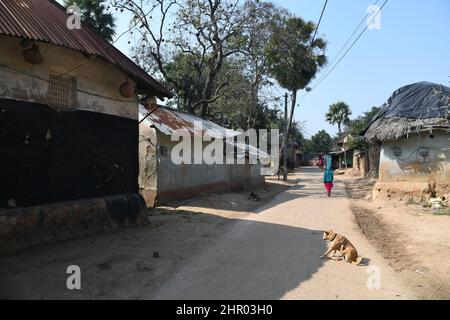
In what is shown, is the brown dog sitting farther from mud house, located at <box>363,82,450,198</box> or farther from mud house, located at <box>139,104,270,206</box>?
mud house, located at <box>363,82,450,198</box>

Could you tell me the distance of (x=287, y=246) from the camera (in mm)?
9508

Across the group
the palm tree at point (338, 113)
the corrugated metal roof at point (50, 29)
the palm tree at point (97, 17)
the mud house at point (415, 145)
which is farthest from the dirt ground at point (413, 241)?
the palm tree at point (338, 113)

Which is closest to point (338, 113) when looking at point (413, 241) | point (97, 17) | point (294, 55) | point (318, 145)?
point (318, 145)

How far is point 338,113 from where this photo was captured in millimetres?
71875

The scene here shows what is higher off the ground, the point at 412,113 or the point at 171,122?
→ the point at 412,113

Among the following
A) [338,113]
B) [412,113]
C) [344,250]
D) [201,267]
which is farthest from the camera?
[338,113]

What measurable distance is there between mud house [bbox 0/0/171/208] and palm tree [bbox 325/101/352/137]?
63.2 m

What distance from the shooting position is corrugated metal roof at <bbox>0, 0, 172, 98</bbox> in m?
7.52

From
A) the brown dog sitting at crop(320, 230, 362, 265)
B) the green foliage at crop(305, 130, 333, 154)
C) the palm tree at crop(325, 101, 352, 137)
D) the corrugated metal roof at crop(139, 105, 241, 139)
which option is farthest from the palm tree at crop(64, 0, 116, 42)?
the green foliage at crop(305, 130, 333, 154)

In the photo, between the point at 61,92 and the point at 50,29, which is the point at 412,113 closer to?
the point at 61,92

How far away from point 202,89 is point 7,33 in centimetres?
2341

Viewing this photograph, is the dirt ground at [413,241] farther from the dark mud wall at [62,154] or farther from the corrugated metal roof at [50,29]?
the corrugated metal roof at [50,29]

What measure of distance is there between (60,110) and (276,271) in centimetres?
559

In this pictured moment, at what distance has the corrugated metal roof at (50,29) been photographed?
752 cm
